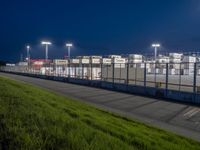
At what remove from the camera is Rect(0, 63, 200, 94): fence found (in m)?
20.2

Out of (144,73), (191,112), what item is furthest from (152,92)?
(191,112)

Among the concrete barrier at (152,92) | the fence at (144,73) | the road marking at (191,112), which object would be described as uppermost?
the fence at (144,73)

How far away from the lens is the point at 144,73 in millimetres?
22891

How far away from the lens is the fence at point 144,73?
794 inches

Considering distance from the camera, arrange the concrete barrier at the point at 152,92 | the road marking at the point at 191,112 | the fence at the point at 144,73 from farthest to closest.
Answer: the fence at the point at 144,73 < the concrete barrier at the point at 152,92 < the road marking at the point at 191,112

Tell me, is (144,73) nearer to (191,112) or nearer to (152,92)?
(152,92)

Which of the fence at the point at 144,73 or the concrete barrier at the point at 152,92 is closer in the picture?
the concrete barrier at the point at 152,92

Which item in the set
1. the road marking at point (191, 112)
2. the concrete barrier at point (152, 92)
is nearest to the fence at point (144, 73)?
the concrete barrier at point (152, 92)

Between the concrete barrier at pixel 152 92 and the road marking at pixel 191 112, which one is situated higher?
the concrete barrier at pixel 152 92

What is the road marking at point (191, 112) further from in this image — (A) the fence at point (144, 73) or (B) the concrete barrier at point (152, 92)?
(A) the fence at point (144, 73)

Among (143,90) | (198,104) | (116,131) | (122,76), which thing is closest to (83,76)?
(122,76)

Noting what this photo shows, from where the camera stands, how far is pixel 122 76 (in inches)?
1181

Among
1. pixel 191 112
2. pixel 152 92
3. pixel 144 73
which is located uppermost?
pixel 144 73

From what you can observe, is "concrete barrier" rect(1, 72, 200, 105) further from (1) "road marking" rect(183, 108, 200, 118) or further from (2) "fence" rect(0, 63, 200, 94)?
(1) "road marking" rect(183, 108, 200, 118)
